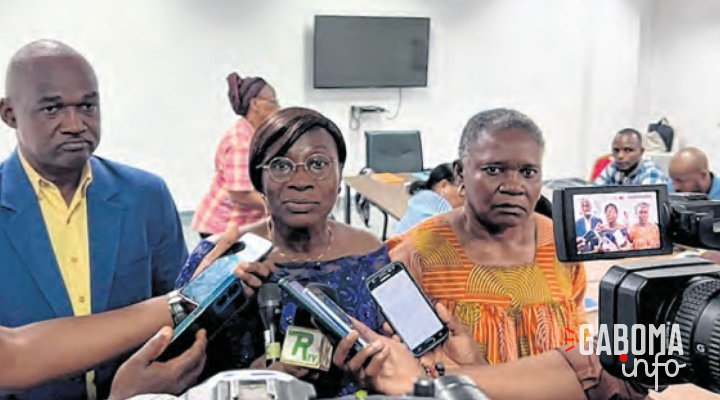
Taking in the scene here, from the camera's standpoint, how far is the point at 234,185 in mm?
2934

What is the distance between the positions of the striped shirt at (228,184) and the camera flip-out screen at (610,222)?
80.4 inches

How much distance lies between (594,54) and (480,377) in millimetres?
7286

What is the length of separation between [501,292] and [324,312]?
0.54 m

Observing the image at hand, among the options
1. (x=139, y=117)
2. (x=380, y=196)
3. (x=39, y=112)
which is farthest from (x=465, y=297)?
(x=139, y=117)

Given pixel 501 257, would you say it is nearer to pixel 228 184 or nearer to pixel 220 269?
pixel 220 269

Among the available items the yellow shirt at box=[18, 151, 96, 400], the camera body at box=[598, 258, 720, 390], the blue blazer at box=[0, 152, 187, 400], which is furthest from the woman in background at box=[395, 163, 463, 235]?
the camera body at box=[598, 258, 720, 390]

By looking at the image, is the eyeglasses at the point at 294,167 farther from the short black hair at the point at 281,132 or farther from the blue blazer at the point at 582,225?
the blue blazer at the point at 582,225

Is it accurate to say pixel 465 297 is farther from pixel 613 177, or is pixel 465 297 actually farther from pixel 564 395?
pixel 613 177

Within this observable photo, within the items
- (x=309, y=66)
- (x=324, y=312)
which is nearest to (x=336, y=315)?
(x=324, y=312)

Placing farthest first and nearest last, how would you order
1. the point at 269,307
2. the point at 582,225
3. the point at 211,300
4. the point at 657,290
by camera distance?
the point at 269,307
the point at 211,300
the point at 582,225
the point at 657,290

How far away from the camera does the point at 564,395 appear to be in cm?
119

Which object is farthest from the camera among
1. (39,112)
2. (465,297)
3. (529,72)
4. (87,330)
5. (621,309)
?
(529,72)

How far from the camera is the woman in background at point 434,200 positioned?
9.59 ft

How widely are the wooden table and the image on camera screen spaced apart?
10.4ft
